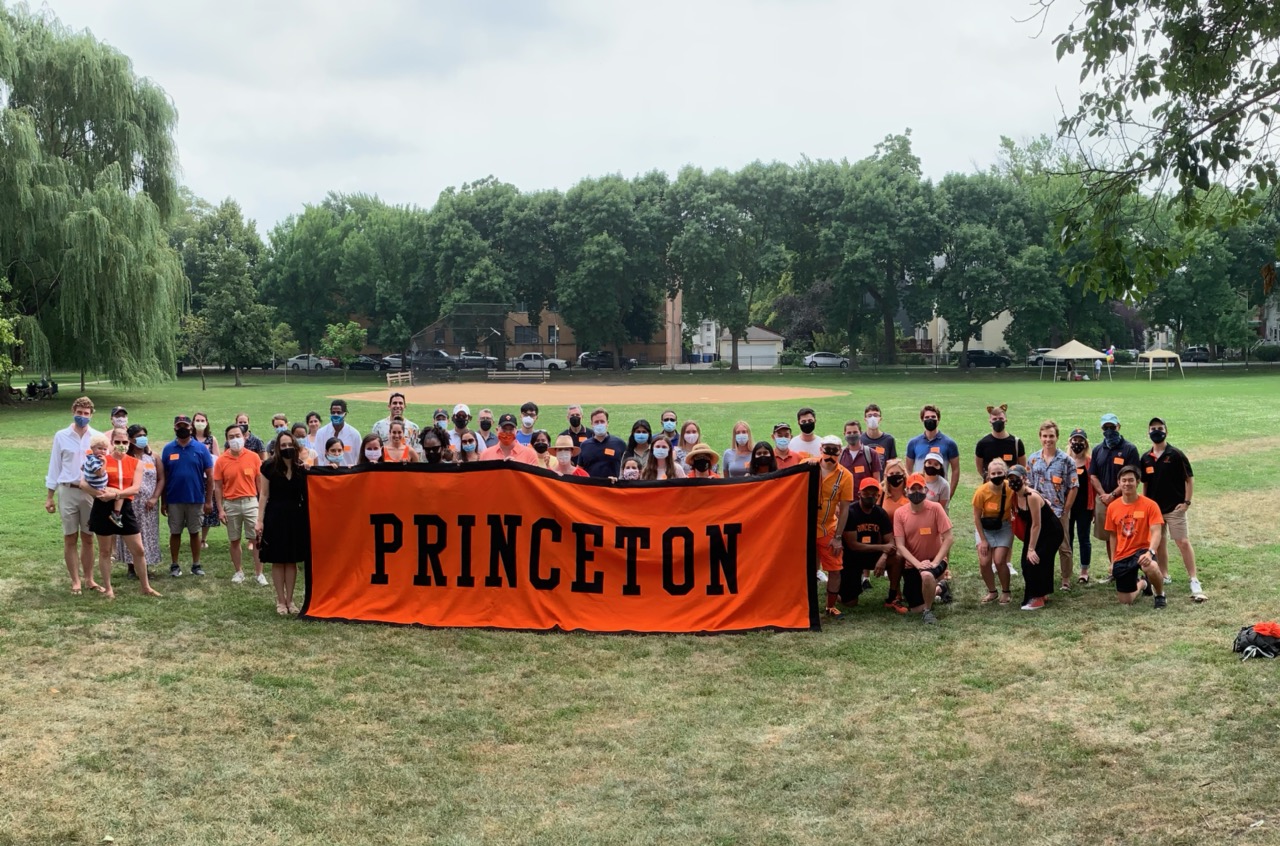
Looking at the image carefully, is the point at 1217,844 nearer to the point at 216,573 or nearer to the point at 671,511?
the point at 671,511

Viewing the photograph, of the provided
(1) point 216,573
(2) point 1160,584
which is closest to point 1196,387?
(2) point 1160,584

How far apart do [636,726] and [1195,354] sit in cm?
8616

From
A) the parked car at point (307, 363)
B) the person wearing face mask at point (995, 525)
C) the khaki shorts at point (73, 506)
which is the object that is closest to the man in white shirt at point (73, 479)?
the khaki shorts at point (73, 506)

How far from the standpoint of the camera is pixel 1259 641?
330 inches

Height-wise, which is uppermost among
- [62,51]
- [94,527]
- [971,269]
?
[62,51]

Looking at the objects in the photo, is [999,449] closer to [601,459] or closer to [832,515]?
[832,515]

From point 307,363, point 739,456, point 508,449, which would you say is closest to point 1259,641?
point 739,456

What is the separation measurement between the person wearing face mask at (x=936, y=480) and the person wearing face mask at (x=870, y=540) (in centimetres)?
53

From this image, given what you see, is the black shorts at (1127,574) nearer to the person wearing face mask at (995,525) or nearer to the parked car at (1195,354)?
the person wearing face mask at (995,525)

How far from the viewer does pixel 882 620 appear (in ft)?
33.7

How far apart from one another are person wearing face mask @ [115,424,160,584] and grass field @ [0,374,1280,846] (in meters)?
0.76

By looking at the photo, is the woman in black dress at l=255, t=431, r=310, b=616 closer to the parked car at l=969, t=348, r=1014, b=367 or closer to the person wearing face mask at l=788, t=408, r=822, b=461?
the person wearing face mask at l=788, t=408, r=822, b=461

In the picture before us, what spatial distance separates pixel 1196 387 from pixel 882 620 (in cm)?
4343

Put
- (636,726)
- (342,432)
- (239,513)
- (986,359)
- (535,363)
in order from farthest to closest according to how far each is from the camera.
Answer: (535,363) < (986,359) < (342,432) < (239,513) < (636,726)
